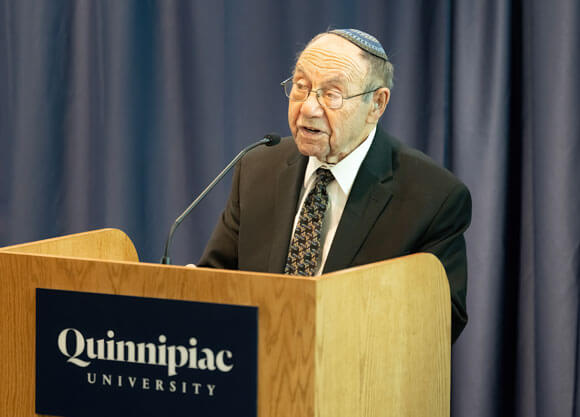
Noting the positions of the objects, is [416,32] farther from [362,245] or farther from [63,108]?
[63,108]

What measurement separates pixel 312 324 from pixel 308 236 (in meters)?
0.69

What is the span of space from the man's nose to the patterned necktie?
0.17 m

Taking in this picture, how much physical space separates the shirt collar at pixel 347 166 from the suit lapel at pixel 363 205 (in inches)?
0.7

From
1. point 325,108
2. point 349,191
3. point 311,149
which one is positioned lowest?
point 349,191

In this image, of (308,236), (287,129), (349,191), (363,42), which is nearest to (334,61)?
(363,42)

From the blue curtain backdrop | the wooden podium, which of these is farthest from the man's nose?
the blue curtain backdrop

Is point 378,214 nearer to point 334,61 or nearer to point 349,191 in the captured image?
point 349,191

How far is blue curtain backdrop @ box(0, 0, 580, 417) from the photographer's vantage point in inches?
111

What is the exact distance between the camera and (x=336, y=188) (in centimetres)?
215

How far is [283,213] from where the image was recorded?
2.18m

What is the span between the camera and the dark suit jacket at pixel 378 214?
2041 mm

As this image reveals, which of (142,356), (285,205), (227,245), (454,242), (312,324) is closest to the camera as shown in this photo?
(312,324)

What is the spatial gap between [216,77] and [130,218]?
0.73m

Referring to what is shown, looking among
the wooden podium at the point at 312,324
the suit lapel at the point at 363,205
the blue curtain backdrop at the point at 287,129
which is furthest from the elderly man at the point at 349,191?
the blue curtain backdrop at the point at 287,129
